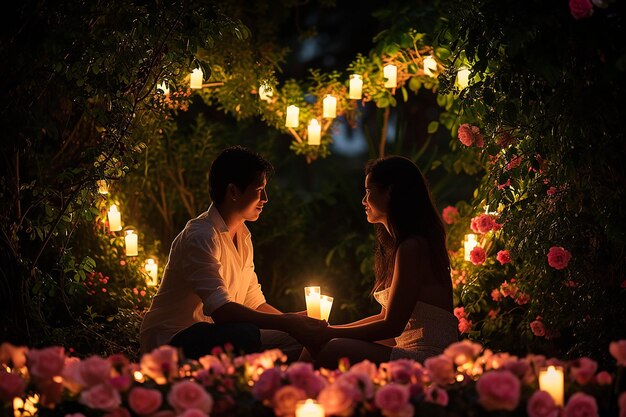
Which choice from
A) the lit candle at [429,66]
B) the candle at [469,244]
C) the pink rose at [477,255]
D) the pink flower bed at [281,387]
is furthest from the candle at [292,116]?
the pink flower bed at [281,387]

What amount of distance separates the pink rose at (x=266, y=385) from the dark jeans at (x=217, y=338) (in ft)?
3.07

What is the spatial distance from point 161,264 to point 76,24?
2.53m

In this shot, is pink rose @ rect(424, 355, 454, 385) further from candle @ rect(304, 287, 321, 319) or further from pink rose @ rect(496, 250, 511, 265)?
pink rose @ rect(496, 250, 511, 265)

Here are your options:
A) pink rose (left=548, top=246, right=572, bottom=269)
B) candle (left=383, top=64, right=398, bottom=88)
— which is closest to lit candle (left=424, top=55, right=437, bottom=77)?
candle (left=383, top=64, right=398, bottom=88)

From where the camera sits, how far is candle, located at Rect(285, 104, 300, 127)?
222 inches

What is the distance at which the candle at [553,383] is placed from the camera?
8.30 ft

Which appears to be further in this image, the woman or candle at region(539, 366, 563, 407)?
the woman

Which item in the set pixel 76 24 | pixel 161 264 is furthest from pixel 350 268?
pixel 76 24

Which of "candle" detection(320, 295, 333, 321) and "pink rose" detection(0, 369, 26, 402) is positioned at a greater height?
"candle" detection(320, 295, 333, 321)

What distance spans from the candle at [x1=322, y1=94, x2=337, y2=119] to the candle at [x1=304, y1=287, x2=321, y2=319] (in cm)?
225

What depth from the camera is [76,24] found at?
3576mm

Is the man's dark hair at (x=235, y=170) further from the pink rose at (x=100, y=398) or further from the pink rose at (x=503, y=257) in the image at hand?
the pink rose at (x=100, y=398)

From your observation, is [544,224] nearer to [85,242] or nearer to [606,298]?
[606,298]

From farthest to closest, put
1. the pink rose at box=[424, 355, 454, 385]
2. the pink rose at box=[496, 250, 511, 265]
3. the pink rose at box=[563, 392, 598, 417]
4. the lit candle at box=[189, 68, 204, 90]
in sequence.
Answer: the lit candle at box=[189, 68, 204, 90] < the pink rose at box=[496, 250, 511, 265] < the pink rose at box=[424, 355, 454, 385] < the pink rose at box=[563, 392, 598, 417]
